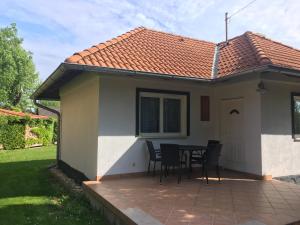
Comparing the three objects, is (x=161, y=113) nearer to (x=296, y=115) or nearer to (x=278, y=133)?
(x=278, y=133)

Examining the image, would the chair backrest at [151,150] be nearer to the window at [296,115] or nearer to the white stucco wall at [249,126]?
the white stucco wall at [249,126]

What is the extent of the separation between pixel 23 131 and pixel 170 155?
62.1ft

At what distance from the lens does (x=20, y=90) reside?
4938 cm

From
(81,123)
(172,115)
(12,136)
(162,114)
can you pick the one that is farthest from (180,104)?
(12,136)

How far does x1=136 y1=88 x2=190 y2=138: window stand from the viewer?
9.11 m

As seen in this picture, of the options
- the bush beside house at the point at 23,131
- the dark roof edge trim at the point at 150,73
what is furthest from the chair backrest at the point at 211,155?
the bush beside house at the point at 23,131

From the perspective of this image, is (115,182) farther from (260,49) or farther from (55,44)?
(55,44)

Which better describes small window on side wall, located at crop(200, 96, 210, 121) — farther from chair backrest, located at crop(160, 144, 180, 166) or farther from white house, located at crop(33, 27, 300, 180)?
chair backrest, located at crop(160, 144, 180, 166)

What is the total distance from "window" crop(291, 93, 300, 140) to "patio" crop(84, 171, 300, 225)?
7.60 feet

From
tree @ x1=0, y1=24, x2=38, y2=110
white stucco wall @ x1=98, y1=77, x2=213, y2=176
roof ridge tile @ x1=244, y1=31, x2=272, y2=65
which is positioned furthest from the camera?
tree @ x1=0, y1=24, x2=38, y2=110

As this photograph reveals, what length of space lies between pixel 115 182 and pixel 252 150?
422cm

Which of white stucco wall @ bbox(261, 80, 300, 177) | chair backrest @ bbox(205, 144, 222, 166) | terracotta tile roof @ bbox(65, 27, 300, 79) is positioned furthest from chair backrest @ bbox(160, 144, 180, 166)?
white stucco wall @ bbox(261, 80, 300, 177)

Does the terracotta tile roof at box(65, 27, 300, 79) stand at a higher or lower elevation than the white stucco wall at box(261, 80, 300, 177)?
higher

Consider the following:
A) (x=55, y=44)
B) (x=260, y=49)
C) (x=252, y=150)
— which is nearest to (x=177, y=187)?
(x=252, y=150)
